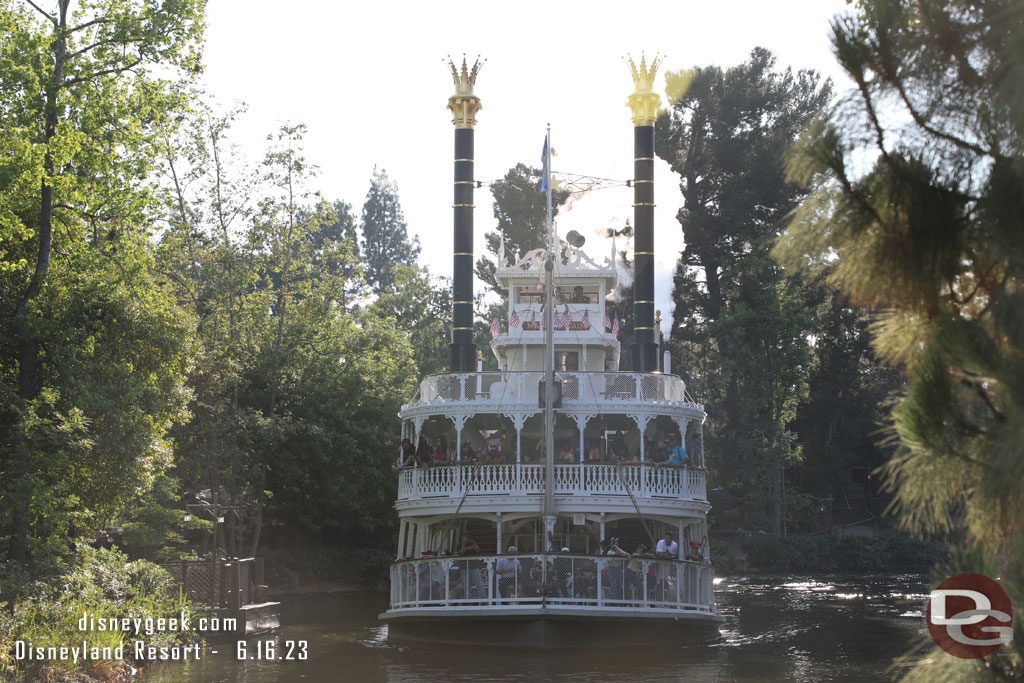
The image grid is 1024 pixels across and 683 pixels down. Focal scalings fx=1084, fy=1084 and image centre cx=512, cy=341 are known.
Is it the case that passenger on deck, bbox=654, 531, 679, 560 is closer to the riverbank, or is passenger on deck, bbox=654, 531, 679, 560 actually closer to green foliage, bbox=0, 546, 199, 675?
green foliage, bbox=0, 546, 199, 675

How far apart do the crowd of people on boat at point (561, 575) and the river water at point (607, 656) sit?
1.13 m

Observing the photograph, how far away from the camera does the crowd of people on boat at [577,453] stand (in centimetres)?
2217

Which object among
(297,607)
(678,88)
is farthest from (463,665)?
(678,88)

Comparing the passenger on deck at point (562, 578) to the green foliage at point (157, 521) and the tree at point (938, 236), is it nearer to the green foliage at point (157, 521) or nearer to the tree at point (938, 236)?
the green foliage at point (157, 521)

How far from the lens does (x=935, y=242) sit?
5043 mm

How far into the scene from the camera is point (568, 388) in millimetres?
22703

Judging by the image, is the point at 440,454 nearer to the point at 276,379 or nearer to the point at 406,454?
the point at 406,454

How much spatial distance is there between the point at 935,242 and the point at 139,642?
632 inches

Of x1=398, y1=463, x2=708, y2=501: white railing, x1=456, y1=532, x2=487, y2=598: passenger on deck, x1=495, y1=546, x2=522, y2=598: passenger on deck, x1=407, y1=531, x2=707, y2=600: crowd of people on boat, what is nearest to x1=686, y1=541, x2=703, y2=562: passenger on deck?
x1=398, y1=463, x2=708, y2=501: white railing

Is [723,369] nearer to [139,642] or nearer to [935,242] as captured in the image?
[139,642]

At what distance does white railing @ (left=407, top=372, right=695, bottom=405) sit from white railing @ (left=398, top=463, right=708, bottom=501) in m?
1.47

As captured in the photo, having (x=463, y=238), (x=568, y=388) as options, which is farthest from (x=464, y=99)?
(x=568, y=388)

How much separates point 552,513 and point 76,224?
1053cm

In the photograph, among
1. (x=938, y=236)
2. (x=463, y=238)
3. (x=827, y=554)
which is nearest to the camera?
(x=938, y=236)
